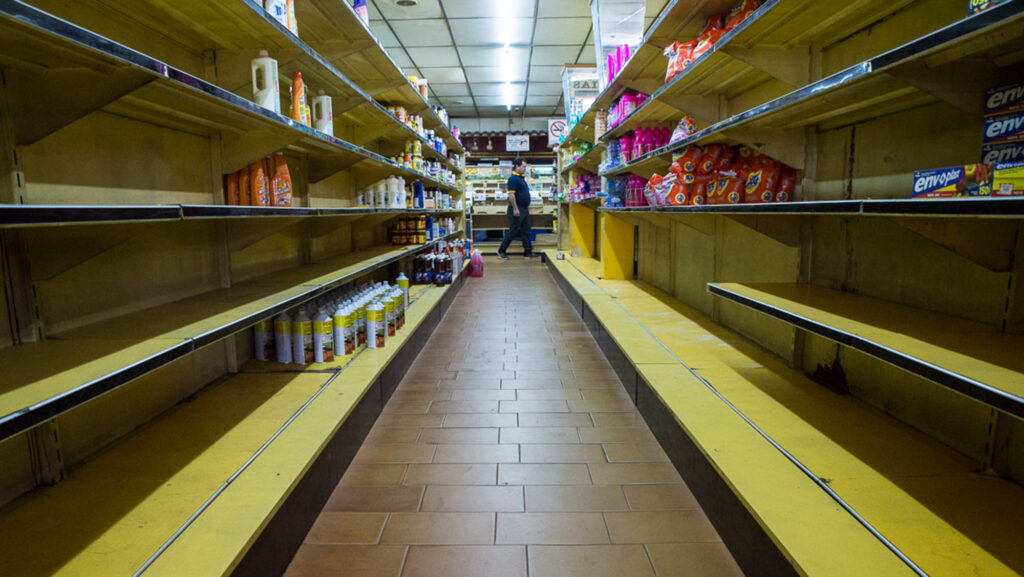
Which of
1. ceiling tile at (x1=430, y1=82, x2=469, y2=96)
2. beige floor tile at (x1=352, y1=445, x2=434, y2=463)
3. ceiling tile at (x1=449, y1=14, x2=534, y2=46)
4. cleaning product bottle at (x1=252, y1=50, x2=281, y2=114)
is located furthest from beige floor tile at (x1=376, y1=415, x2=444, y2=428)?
ceiling tile at (x1=430, y1=82, x2=469, y2=96)

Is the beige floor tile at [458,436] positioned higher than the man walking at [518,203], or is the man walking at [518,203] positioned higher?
the man walking at [518,203]

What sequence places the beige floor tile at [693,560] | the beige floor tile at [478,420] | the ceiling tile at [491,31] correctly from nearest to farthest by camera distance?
1. the beige floor tile at [693,560]
2. the beige floor tile at [478,420]
3. the ceiling tile at [491,31]

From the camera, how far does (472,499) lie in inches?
71.4

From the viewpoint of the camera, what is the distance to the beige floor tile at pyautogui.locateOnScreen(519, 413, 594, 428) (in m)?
2.43

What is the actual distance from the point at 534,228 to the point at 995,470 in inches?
490

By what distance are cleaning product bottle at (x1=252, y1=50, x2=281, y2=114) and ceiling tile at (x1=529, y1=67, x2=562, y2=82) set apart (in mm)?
7655

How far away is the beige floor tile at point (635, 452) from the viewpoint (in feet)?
6.88

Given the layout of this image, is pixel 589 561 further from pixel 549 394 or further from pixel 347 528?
pixel 549 394

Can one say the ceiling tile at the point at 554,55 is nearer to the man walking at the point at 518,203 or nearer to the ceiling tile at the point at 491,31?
the ceiling tile at the point at 491,31

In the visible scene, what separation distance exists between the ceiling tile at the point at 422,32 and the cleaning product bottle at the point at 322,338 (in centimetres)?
558

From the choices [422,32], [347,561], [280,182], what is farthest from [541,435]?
[422,32]

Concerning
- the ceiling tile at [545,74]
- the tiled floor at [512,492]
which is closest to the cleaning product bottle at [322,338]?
the tiled floor at [512,492]

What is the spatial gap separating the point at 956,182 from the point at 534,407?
6.10 feet

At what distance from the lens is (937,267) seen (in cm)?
177
